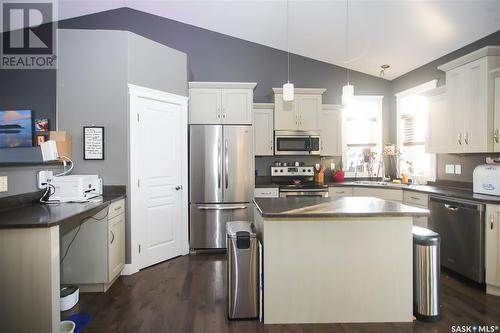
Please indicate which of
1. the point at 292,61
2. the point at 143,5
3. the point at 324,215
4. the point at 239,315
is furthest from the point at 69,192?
the point at 292,61

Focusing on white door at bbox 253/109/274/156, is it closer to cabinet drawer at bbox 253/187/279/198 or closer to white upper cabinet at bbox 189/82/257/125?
white upper cabinet at bbox 189/82/257/125

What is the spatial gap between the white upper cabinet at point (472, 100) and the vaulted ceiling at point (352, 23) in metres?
0.48

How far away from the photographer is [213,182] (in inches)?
158

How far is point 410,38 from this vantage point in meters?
3.71

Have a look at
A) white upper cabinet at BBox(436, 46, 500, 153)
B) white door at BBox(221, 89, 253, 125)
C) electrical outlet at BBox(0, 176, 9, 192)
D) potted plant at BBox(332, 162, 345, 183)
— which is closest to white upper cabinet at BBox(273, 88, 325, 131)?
white door at BBox(221, 89, 253, 125)

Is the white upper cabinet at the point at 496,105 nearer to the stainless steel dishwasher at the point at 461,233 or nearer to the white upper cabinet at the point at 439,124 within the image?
the white upper cabinet at the point at 439,124

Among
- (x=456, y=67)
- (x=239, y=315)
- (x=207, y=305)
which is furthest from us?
(x=456, y=67)

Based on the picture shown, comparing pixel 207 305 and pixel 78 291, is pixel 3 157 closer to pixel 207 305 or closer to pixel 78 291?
pixel 78 291

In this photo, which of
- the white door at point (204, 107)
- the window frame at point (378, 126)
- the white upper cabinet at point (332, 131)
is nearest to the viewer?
the white door at point (204, 107)

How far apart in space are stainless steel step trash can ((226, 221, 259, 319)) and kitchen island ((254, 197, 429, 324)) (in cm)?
10

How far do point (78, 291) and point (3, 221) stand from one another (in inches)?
46.3

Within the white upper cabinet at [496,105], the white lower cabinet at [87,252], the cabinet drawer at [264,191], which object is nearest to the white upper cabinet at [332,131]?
the cabinet drawer at [264,191]

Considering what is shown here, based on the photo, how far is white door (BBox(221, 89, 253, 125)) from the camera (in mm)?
4137

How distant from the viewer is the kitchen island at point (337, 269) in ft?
7.38
